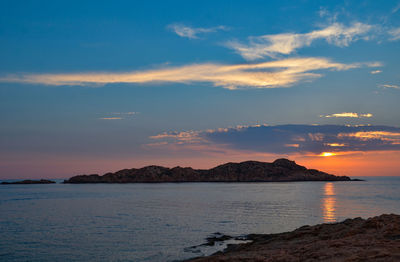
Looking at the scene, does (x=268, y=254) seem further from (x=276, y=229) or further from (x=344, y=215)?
(x=344, y=215)

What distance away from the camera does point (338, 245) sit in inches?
868

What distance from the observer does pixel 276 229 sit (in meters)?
41.0

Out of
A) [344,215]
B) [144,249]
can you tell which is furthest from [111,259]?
[344,215]

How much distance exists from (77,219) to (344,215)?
142 feet

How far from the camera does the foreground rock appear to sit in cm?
1877

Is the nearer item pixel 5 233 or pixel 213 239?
pixel 213 239

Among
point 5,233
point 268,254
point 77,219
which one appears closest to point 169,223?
point 77,219

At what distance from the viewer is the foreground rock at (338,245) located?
18766mm

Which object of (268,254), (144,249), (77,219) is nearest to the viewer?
(268,254)

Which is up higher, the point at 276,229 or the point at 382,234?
the point at 382,234

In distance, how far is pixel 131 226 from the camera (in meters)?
45.1

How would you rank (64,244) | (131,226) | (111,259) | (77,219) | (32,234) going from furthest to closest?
(77,219) → (131,226) → (32,234) → (64,244) → (111,259)

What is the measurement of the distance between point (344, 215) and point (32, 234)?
4630cm

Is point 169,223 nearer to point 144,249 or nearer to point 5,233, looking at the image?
point 144,249
